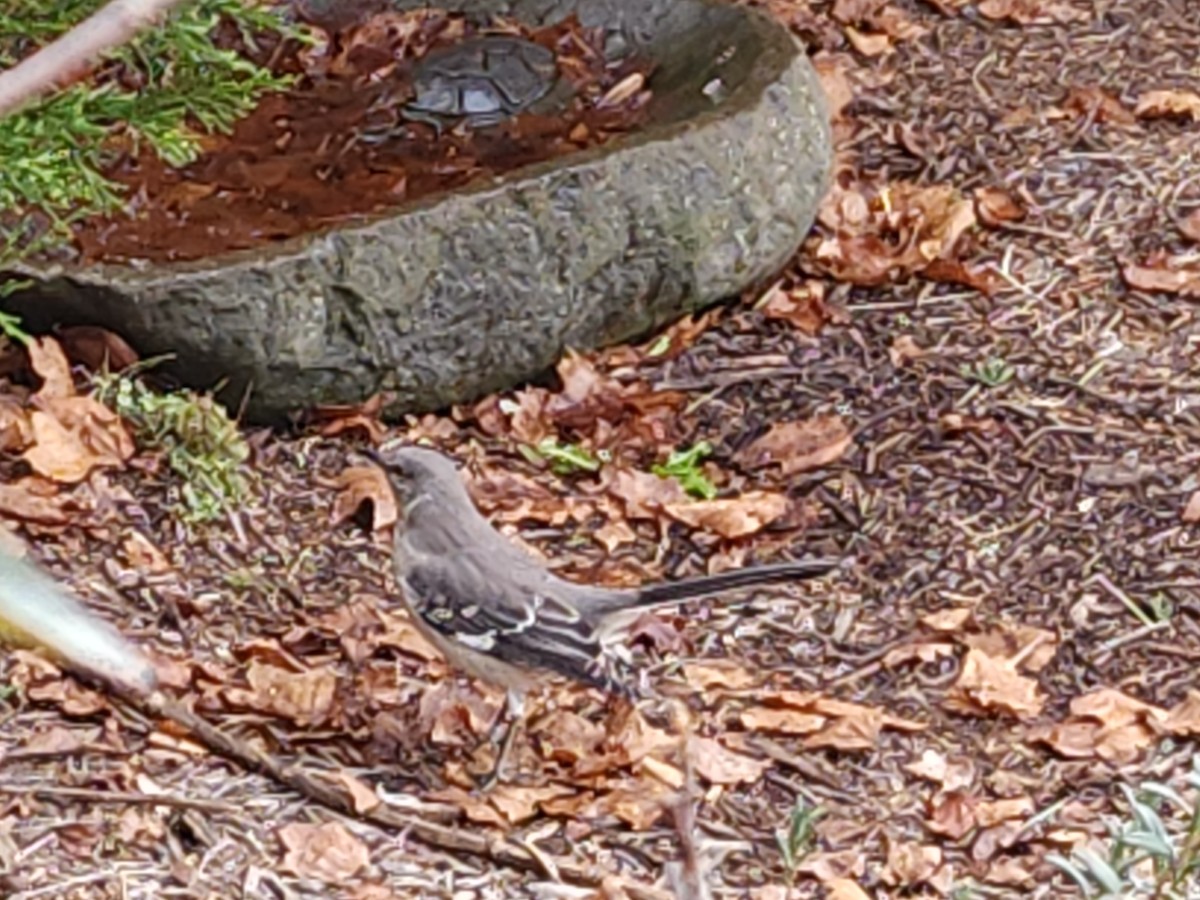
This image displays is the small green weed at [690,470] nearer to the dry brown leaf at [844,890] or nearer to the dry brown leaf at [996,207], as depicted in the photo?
the dry brown leaf at [996,207]

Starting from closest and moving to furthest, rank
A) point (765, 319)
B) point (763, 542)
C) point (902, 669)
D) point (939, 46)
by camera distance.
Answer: point (902, 669) < point (763, 542) < point (765, 319) < point (939, 46)

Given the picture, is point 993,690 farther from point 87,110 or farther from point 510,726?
point 87,110

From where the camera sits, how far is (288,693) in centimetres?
480

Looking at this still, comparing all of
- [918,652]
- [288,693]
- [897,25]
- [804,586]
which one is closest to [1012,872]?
[918,652]

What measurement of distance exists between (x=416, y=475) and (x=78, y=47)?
4.13 metres

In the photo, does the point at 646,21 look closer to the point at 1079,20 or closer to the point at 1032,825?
the point at 1079,20

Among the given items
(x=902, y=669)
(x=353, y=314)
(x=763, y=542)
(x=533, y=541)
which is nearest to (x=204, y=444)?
(x=353, y=314)

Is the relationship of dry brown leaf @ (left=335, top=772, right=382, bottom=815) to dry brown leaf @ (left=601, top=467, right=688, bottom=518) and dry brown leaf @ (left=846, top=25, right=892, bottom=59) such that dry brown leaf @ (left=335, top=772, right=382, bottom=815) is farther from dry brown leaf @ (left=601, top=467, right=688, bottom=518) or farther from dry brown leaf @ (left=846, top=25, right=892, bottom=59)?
dry brown leaf @ (left=846, top=25, right=892, bottom=59)

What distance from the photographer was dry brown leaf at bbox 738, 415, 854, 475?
588 centimetres

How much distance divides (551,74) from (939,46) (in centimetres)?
151

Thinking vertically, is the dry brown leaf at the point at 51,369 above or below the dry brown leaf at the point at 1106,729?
above

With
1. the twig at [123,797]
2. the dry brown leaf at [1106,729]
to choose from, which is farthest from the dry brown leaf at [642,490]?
the twig at [123,797]

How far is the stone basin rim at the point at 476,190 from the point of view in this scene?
18.5 ft

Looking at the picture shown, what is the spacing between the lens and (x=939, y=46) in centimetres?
781
